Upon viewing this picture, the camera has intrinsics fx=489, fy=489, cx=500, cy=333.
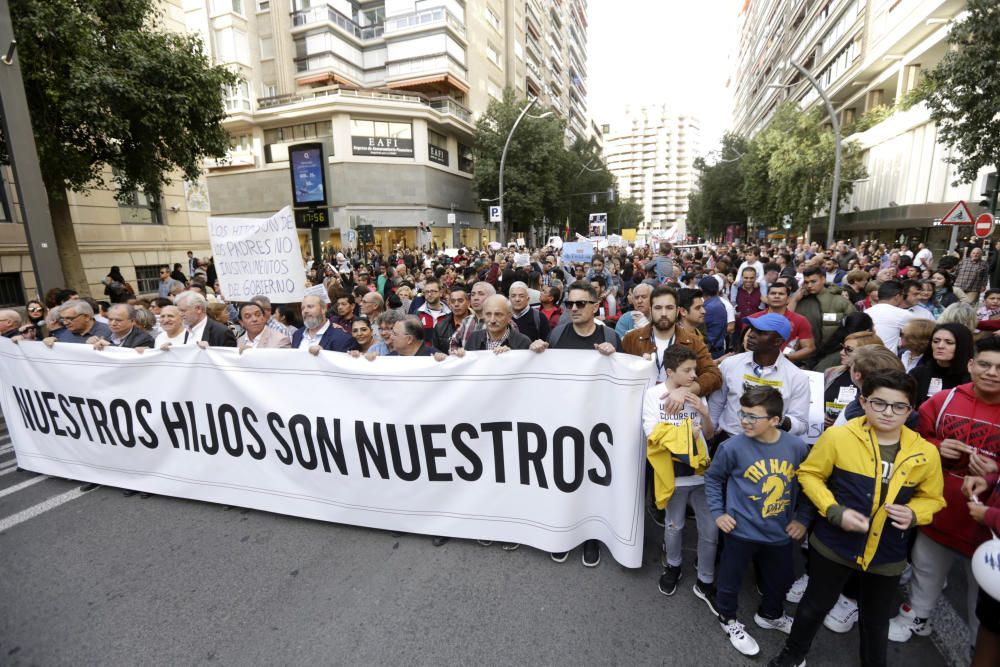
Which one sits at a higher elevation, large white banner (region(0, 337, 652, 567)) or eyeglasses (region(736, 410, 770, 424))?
eyeglasses (region(736, 410, 770, 424))

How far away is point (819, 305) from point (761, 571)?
3.95m

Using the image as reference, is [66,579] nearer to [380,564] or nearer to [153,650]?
[153,650]

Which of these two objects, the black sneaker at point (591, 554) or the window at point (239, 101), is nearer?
the black sneaker at point (591, 554)

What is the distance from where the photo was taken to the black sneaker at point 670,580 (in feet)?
9.43

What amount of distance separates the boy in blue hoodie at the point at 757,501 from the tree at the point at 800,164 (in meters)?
29.0

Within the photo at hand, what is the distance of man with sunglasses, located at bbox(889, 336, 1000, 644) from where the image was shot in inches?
88.0

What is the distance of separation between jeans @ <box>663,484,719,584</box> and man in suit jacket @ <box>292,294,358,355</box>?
3150 millimetres

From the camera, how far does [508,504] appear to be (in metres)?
3.25

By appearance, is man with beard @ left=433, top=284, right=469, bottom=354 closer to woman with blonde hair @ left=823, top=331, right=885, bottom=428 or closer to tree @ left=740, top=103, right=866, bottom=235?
woman with blonde hair @ left=823, top=331, right=885, bottom=428

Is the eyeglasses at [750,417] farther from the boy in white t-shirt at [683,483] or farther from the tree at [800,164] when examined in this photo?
the tree at [800,164]

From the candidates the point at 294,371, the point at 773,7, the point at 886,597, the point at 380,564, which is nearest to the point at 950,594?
the point at 886,597

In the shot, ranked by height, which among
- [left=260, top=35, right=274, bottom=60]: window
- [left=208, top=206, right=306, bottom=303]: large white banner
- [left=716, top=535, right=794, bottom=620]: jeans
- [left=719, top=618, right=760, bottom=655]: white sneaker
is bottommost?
[left=719, top=618, right=760, bottom=655]: white sneaker

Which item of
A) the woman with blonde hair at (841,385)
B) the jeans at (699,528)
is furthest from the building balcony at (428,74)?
the jeans at (699,528)

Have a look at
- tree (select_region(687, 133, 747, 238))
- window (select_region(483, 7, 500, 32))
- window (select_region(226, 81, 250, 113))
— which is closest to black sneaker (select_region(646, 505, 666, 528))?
window (select_region(226, 81, 250, 113))
